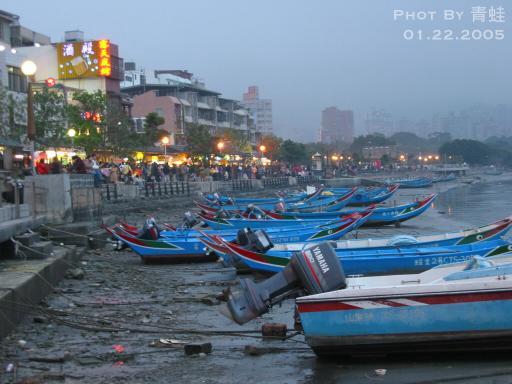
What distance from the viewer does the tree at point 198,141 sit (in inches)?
2457

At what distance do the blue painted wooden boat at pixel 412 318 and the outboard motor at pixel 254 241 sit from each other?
7.91 metres

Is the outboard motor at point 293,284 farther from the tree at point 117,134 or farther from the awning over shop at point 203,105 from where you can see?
the awning over shop at point 203,105

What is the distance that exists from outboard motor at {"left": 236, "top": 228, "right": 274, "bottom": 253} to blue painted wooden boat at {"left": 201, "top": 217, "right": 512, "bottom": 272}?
0.51 feet

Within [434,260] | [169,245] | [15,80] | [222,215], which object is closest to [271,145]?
[15,80]

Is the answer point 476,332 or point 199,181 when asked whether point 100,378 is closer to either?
point 476,332

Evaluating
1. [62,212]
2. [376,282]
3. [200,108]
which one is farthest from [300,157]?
[376,282]

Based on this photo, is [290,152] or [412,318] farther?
[290,152]

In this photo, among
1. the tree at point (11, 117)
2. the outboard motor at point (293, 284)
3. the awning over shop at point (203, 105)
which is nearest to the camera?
the outboard motor at point (293, 284)

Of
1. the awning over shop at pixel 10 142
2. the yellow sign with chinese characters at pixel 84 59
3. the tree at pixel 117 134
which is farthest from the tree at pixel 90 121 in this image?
the yellow sign with chinese characters at pixel 84 59

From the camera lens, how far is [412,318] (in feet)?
28.7

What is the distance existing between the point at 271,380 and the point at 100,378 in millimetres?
1970

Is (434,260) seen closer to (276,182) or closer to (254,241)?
(254,241)

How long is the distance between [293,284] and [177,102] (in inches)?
3010

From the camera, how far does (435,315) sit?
871cm
